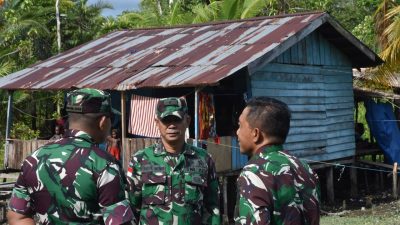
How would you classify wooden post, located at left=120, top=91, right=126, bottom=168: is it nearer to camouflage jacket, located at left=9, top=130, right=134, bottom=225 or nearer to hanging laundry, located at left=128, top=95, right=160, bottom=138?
hanging laundry, located at left=128, top=95, right=160, bottom=138

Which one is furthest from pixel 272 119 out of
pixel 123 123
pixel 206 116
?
pixel 123 123

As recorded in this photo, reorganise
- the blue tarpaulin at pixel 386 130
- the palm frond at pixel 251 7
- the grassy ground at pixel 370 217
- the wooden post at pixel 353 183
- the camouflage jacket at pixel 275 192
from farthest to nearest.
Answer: the palm frond at pixel 251 7 < the blue tarpaulin at pixel 386 130 < the wooden post at pixel 353 183 < the grassy ground at pixel 370 217 < the camouflage jacket at pixel 275 192

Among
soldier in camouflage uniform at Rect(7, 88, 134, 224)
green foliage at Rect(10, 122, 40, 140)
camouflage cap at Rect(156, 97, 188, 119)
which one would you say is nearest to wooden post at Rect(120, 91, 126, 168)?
camouflage cap at Rect(156, 97, 188, 119)

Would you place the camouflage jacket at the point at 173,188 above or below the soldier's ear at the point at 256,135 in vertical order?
below

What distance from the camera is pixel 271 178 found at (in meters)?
3.00

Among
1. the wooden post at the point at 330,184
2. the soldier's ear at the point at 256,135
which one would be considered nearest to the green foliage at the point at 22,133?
the wooden post at the point at 330,184

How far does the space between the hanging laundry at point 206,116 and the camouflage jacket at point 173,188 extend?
24.8ft

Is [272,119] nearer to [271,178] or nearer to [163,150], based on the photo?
[271,178]

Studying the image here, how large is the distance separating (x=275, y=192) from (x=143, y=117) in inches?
370

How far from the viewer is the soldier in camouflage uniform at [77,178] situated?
121 inches

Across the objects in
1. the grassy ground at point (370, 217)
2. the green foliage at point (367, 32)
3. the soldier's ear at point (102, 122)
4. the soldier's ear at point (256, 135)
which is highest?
the green foliage at point (367, 32)

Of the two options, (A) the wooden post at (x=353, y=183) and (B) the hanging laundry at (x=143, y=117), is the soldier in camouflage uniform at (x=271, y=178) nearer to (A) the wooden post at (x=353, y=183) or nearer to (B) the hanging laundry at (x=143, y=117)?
(B) the hanging laundry at (x=143, y=117)

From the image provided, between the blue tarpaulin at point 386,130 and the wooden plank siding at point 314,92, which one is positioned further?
the blue tarpaulin at point 386,130

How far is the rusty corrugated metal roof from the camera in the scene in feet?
38.3
